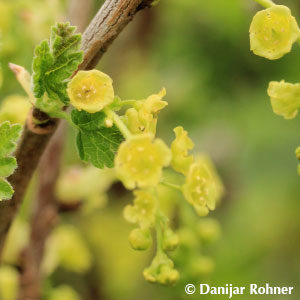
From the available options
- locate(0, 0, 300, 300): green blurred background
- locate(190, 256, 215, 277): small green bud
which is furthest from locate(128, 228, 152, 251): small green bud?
locate(0, 0, 300, 300): green blurred background

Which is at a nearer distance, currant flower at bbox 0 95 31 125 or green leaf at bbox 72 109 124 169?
green leaf at bbox 72 109 124 169

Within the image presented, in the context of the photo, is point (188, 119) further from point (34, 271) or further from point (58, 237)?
point (34, 271)

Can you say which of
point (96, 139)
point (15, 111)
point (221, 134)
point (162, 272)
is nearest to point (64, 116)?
point (96, 139)

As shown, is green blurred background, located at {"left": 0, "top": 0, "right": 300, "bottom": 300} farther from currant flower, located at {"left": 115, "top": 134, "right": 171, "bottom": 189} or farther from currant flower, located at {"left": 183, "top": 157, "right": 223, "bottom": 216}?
currant flower, located at {"left": 115, "top": 134, "right": 171, "bottom": 189}

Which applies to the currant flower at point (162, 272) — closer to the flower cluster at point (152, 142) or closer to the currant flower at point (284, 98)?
the flower cluster at point (152, 142)

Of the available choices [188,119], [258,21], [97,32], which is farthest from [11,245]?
[188,119]

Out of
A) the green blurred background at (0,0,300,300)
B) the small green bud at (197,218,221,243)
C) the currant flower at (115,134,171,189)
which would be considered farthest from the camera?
the green blurred background at (0,0,300,300)
